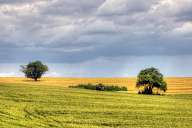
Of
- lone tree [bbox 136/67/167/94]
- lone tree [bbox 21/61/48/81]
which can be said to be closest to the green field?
lone tree [bbox 136/67/167/94]

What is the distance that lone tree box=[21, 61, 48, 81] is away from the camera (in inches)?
6934

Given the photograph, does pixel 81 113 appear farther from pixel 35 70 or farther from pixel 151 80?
pixel 35 70

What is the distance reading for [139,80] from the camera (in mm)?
109188

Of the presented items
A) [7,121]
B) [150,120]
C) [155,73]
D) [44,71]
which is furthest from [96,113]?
[44,71]

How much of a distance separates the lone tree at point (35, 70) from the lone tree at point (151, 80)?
72.2 meters

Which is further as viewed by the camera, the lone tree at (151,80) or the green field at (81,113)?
the lone tree at (151,80)

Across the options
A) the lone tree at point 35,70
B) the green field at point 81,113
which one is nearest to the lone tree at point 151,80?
the green field at point 81,113

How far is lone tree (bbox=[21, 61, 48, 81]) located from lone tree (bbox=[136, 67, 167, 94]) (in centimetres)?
7216

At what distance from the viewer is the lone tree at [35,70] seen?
176125 mm

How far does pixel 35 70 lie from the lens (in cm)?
17725

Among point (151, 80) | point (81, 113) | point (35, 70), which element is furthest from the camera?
point (35, 70)

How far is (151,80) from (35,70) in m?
78.3

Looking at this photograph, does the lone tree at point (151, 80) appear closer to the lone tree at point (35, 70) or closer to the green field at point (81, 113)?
the green field at point (81, 113)

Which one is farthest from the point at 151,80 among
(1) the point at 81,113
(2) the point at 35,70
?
(2) the point at 35,70
